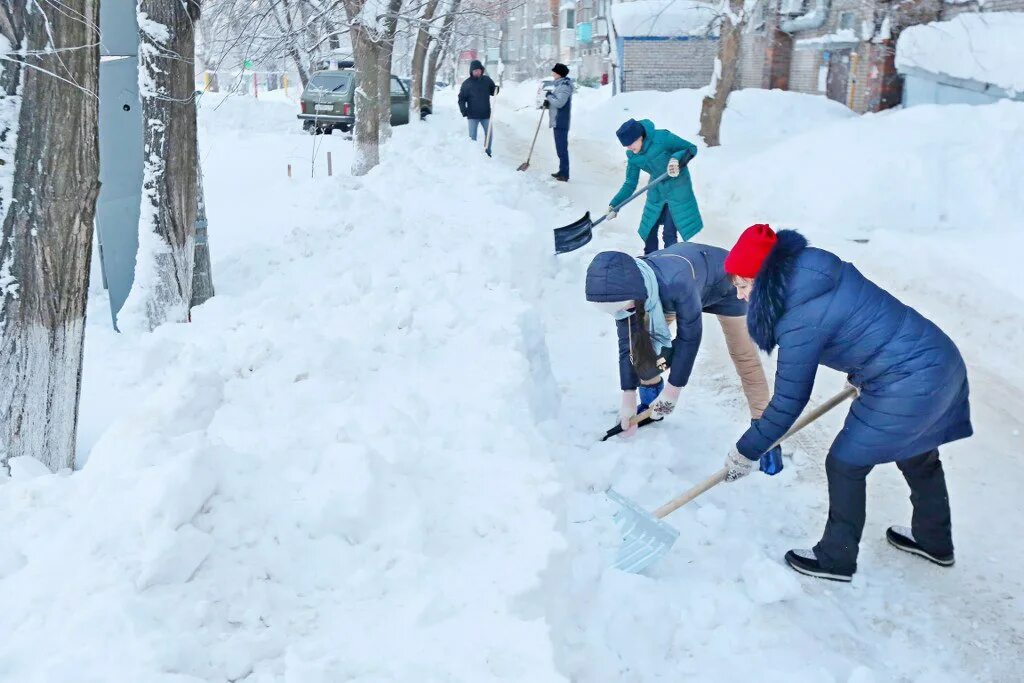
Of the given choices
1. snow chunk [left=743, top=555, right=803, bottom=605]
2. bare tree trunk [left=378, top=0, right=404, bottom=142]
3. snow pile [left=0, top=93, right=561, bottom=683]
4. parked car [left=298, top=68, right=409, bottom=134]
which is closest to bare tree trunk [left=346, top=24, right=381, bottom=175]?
bare tree trunk [left=378, top=0, right=404, bottom=142]

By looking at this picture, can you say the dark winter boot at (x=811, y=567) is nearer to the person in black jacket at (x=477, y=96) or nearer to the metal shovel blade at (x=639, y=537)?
the metal shovel blade at (x=639, y=537)

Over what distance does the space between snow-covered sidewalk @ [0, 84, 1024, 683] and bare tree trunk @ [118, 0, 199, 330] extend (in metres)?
0.25

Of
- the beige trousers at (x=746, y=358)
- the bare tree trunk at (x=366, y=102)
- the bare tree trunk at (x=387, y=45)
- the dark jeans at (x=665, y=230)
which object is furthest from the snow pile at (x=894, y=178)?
the beige trousers at (x=746, y=358)

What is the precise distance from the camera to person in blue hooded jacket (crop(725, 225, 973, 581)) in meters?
3.11

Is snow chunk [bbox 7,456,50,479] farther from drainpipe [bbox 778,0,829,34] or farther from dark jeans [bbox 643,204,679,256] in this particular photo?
drainpipe [bbox 778,0,829,34]

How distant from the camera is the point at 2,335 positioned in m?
3.51

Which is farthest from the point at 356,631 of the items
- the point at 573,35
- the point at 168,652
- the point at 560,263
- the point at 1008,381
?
the point at 573,35

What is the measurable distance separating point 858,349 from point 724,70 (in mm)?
12599

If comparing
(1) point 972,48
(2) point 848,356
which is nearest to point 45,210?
(2) point 848,356

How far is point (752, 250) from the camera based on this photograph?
312 cm

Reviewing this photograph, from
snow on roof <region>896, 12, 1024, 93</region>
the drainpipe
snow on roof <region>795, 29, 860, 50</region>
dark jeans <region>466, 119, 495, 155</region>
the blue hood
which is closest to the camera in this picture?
the blue hood

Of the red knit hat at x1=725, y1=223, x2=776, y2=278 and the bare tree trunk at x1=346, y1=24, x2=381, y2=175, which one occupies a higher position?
the bare tree trunk at x1=346, y1=24, x2=381, y2=175

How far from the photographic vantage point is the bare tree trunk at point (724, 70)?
46.2 ft

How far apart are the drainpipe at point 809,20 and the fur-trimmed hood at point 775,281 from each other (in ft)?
62.4
